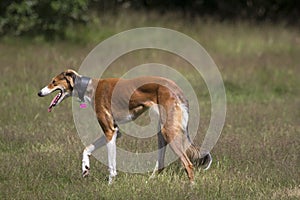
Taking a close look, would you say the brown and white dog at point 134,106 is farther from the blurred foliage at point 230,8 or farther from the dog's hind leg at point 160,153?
the blurred foliage at point 230,8

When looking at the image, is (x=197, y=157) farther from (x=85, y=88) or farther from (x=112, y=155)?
(x=85, y=88)

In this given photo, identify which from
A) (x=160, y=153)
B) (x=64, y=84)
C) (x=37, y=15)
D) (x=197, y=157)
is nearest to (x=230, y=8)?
(x=37, y=15)

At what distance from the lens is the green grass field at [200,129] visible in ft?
25.7

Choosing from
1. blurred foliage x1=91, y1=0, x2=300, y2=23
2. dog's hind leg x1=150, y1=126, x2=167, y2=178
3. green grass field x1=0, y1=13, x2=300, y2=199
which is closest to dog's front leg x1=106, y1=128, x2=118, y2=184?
green grass field x1=0, y1=13, x2=300, y2=199

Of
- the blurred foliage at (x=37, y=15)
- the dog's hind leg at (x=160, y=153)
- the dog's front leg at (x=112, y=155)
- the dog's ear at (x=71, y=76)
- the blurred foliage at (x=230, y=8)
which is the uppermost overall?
the dog's ear at (x=71, y=76)

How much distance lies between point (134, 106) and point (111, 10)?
13474mm

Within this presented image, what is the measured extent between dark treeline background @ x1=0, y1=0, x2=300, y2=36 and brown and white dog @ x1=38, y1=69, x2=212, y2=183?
36.3 ft

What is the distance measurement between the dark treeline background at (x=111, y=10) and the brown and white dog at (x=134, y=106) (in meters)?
11.1

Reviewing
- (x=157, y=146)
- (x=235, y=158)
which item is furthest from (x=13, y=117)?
(x=235, y=158)

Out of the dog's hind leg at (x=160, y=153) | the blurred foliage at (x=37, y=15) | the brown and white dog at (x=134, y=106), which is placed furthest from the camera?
the blurred foliage at (x=37, y=15)

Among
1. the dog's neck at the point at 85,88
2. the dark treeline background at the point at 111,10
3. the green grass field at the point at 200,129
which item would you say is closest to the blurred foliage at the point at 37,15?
the dark treeline background at the point at 111,10

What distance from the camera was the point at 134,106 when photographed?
8.52 metres

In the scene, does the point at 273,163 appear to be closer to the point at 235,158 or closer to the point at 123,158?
the point at 235,158

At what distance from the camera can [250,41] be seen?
2000cm
